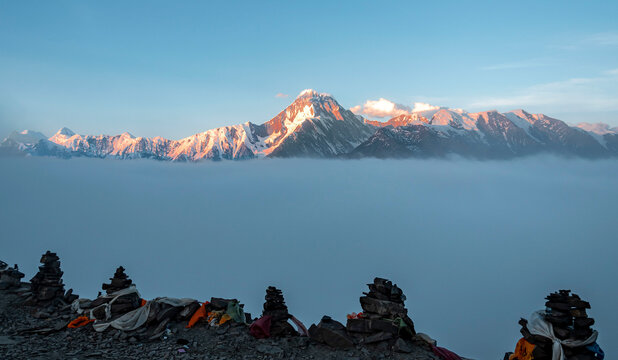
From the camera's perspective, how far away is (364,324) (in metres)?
16.8

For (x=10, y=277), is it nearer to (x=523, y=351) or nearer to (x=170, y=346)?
(x=170, y=346)

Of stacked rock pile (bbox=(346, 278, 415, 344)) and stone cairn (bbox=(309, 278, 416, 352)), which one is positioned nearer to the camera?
stone cairn (bbox=(309, 278, 416, 352))

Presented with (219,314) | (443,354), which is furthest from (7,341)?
(443,354)

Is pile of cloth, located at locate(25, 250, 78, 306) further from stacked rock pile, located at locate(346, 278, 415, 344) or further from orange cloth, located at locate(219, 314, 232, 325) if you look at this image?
stacked rock pile, located at locate(346, 278, 415, 344)

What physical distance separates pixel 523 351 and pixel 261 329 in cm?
1140

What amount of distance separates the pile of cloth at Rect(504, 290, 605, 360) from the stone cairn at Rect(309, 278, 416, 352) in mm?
4820

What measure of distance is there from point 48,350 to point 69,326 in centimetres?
245

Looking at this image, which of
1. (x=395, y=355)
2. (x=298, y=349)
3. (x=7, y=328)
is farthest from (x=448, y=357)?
(x=7, y=328)

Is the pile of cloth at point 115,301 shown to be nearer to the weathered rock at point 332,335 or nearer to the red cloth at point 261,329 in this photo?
the red cloth at point 261,329

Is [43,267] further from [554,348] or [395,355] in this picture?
[554,348]

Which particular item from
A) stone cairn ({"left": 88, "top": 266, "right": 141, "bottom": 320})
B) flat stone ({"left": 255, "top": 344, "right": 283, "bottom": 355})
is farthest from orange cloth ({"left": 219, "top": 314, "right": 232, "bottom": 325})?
stone cairn ({"left": 88, "top": 266, "right": 141, "bottom": 320})

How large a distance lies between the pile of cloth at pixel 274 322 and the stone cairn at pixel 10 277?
749 inches

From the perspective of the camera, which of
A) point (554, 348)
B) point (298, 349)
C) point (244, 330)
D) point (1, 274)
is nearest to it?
point (554, 348)

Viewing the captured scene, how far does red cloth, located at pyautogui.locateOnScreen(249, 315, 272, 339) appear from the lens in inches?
699
